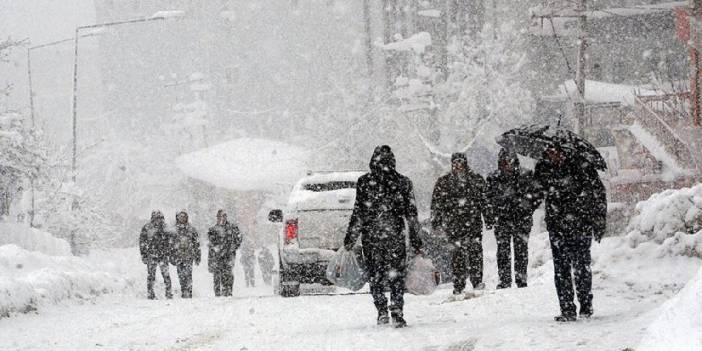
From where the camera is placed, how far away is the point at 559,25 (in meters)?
42.8

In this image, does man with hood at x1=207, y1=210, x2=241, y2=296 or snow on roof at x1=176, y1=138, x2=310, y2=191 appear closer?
man with hood at x1=207, y1=210, x2=241, y2=296

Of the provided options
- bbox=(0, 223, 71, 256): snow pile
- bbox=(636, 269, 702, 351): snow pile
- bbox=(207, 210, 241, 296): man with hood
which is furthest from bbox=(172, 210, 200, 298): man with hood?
bbox=(636, 269, 702, 351): snow pile

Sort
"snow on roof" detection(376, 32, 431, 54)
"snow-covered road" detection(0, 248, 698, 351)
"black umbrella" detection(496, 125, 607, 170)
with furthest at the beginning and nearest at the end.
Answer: "snow on roof" detection(376, 32, 431, 54), "black umbrella" detection(496, 125, 607, 170), "snow-covered road" detection(0, 248, 698, 351)

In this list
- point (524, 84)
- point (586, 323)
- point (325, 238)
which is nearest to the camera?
point (586, 323)

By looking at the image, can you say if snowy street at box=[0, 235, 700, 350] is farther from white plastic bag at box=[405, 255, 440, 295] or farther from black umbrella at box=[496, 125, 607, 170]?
black umbrella at box=[496, 125, 607, 170]

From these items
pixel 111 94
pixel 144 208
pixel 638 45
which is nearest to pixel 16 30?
pixel 111 94

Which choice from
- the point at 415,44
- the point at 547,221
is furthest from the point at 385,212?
the point at 415,44

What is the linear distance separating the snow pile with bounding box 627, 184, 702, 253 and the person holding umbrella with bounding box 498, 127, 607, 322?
3.76 meters

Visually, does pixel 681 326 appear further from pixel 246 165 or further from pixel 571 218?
pixel 246 165

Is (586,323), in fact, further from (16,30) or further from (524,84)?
(16,30)

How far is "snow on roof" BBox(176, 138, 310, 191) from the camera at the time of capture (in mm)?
56938

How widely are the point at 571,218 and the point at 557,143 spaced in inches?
27.2

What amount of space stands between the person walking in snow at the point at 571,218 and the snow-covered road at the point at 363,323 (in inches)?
14.6

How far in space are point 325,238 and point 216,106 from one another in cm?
6202
